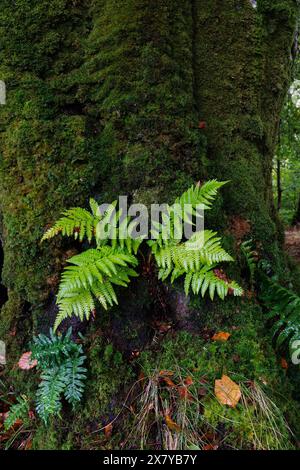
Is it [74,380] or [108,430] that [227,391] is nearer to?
[108,430]

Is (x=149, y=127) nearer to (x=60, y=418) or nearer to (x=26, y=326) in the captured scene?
(x=26, y=326)

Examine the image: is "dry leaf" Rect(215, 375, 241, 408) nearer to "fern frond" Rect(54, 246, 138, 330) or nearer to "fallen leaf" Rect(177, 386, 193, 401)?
"fallen leaf" Rect(177, 386, 193, 401)

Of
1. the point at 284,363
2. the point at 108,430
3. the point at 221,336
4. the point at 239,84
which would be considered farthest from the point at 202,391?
the point at 239,84

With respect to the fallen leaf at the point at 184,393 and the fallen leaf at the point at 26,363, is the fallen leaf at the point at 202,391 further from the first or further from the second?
the fallen leaf at the point at 26,363

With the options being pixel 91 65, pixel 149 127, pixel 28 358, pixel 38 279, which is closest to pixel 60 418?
pixel 28 358

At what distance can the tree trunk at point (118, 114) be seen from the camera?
8.79 feet

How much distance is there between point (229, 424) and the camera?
6.43ft

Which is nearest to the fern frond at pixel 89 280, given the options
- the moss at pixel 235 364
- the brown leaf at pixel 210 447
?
the moss at pixel 235 364

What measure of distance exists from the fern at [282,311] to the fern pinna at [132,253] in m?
0.45

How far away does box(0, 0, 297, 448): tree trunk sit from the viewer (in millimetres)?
2680

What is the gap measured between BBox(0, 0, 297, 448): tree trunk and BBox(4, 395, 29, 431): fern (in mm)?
586

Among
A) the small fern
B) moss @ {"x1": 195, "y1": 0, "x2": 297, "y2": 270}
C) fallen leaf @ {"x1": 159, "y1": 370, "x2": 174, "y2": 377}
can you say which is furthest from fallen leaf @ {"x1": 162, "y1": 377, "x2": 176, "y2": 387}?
moss @ {"x1": 195, "y1": 0, "x2": 297, "y2": 270}

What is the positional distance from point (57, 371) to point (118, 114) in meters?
2.10
